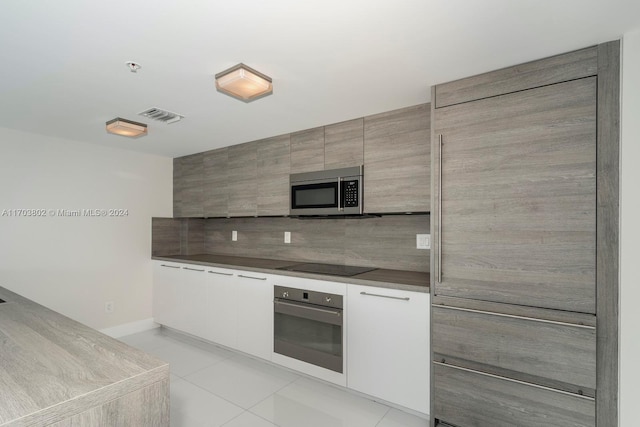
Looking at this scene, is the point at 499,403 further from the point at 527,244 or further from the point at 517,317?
the point at 527,244

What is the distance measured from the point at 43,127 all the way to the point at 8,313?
79.1 inches

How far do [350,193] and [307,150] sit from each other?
0.63 meters

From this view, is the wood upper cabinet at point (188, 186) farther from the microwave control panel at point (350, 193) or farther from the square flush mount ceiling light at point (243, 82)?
the square flush mount ceiling light at point (243, 82)

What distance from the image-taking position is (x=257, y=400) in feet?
7.66

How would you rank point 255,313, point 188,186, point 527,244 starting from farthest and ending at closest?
point 188,186 < point 255,313 < point 527,244

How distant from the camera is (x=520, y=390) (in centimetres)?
170

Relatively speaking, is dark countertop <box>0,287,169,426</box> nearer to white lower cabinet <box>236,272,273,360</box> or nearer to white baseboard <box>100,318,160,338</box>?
white lower cabinet <box>236,272,273,360</box>

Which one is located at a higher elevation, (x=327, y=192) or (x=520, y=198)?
(x=327, y=192)

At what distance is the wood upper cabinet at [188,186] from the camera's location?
384cm

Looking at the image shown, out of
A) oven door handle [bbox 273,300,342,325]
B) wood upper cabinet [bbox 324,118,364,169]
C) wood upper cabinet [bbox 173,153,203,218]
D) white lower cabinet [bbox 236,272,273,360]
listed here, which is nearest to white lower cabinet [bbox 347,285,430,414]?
oven door handle [bbox 273,300,342,325]

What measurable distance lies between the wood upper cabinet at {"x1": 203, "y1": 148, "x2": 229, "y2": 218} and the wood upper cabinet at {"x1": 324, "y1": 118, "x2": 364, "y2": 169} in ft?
4.51

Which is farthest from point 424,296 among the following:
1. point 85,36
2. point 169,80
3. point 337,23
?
point 85,36

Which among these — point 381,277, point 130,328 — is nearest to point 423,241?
point 381,277

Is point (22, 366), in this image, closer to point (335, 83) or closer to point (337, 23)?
point (337, 23)
